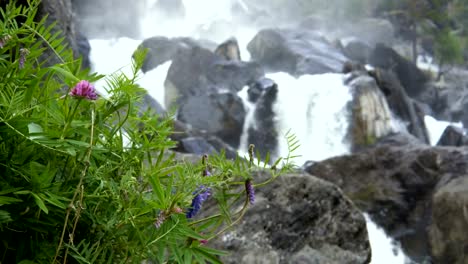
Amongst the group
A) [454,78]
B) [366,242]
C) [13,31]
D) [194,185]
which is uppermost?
[13,31]

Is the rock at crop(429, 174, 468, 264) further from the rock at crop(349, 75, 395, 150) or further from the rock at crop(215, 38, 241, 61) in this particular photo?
the rock at crop(215, 38, 241, 61)

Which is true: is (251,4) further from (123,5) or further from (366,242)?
(366,242)

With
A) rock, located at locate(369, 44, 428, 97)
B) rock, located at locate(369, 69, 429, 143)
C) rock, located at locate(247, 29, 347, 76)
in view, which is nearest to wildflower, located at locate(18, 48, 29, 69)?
rock, located at locate(369, 69, 429, 143)

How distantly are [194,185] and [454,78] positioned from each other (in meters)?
31.2

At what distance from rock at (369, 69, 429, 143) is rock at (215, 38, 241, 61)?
19.6 feet

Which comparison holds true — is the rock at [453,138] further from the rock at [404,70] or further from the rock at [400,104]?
the rock at [404,70]

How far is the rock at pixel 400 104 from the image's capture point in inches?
755

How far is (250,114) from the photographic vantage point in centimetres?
1866

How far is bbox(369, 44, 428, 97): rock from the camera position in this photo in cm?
2655

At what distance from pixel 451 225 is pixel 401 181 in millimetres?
2842

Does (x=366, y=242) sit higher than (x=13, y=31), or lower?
lower

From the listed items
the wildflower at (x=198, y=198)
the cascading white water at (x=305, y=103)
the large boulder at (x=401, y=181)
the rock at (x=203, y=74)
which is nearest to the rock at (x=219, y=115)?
the cascading white water at (x=305, y=103)

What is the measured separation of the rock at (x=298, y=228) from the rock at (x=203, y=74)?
1621cm

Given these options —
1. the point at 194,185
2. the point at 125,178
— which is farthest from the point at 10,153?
the point at 194,185
